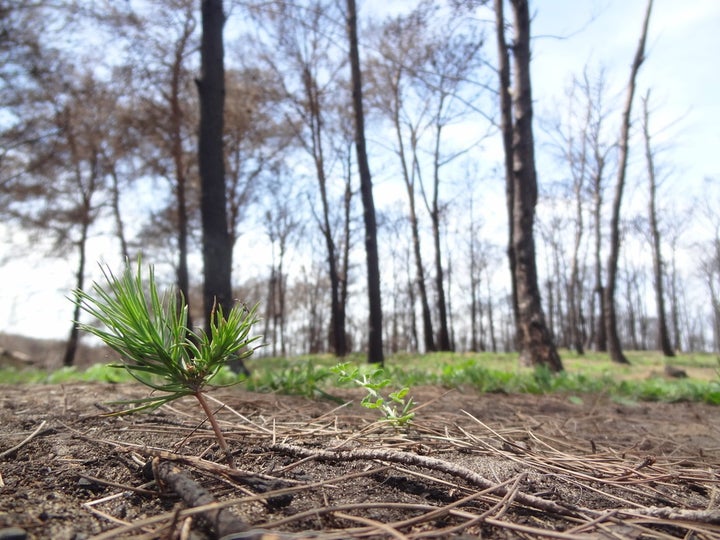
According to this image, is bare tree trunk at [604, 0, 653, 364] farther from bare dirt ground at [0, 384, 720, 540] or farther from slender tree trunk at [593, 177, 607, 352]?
bare dirt ground at [0, 384, 720, 540]

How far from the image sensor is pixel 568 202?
25.0 meters

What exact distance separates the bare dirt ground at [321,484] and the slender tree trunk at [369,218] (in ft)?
23.9

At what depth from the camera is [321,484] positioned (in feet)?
3.30

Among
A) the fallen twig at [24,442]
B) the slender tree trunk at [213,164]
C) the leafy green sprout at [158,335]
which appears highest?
the slender tree trunk at [213,164]

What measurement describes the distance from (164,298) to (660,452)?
2.11m

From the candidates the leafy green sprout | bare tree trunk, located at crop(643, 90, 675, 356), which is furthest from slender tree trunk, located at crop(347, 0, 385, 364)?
bare tree trunk, located at crop(643, 90, 675, 356)

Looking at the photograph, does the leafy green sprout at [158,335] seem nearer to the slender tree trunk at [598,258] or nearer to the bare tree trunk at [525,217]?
the bare tree trunk at [525,217]

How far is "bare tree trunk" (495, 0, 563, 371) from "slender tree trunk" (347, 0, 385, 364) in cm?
288

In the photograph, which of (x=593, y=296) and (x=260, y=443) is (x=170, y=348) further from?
(x=593, y=296)

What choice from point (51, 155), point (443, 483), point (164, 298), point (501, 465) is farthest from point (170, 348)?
point (51, 155)

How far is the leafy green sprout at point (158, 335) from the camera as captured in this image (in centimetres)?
107

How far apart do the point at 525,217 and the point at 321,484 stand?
24.2 feet

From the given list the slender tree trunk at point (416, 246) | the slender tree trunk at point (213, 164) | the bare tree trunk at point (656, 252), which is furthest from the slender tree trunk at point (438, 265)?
the slender tree trunk at point (213, 164)

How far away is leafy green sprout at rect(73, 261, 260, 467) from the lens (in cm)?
107
